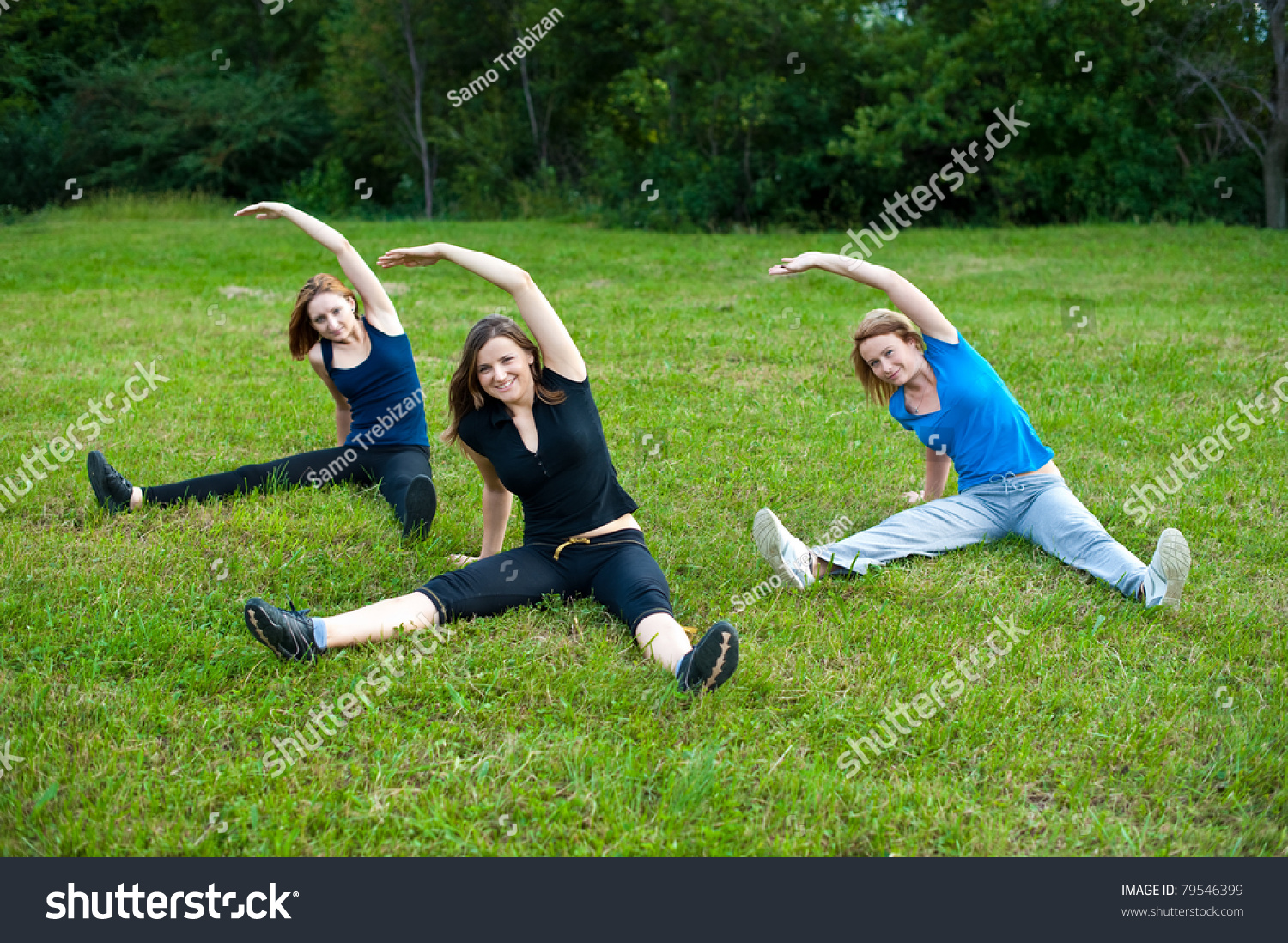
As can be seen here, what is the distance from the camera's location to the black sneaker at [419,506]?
180 inches

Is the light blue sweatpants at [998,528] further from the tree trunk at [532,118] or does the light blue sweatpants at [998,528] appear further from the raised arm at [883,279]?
the tree trunk at [532,118]

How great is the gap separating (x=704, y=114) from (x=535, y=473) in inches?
716

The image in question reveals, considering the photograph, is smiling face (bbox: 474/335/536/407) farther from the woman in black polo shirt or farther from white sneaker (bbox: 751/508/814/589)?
white sneaker (bbox: 751/508/814/589)

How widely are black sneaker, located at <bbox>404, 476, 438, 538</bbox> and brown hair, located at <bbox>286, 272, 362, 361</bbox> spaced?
1.31m

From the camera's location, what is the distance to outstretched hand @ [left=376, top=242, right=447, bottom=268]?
13.0 ft

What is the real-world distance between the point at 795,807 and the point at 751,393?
4.66 m

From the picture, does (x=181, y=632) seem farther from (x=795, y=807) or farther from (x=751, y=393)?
(x=751, y=393)

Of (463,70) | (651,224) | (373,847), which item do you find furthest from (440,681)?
(463,70)

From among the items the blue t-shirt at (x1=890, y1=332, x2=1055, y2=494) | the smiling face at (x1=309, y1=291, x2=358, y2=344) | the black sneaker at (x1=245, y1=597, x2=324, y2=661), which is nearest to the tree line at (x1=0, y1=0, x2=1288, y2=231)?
the smiling face at (x1=309, y1=291, x2=358, y2=344)

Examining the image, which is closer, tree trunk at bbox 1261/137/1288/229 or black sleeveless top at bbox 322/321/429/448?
black sleeveless top at bbox 322/321/429/448

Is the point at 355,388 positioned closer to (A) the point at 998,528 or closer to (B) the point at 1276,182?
(A) the point at 998,528

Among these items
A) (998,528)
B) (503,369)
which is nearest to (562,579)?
(503,369)

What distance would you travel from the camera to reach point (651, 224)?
64.5 ft

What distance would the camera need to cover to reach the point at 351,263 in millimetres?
5223
